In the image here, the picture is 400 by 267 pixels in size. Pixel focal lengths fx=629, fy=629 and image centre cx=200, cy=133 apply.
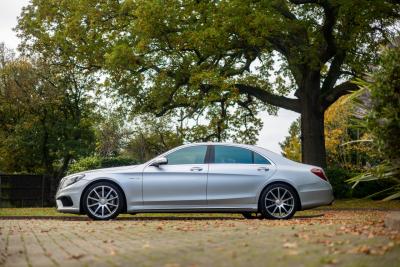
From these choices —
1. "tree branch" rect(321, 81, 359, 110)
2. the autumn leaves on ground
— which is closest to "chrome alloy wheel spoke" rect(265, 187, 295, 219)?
the autumn leaves on ground

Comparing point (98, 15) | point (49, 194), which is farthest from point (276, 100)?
point (49, 194)

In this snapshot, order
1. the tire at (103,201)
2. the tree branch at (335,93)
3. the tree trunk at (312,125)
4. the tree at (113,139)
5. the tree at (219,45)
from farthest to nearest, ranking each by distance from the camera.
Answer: the tree at (113,139), the tree trunk at (312,125), the tree branch at (335,93), the tree at (219,45), the tire at (103,201)

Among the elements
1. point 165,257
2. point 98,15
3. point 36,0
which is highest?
point 36,0

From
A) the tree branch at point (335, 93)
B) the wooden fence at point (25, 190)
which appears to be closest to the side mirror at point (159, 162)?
the tree branch at point (335, 93)

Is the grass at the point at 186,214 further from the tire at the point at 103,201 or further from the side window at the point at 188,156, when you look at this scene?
the tire at the point at 103,201

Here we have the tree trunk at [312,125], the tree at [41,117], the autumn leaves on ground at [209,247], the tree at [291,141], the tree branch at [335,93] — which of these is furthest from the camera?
the tree at [291,141]

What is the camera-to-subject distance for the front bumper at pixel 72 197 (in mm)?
12695

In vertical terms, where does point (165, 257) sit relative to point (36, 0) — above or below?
below

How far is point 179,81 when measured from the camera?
24.6m

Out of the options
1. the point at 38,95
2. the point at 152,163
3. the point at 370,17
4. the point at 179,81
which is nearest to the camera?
the point at 152,163

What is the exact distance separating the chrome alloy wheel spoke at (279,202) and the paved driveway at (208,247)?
3424mm

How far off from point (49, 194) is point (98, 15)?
9647 millimetres

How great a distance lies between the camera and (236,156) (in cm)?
1305

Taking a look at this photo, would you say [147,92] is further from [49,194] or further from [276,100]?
[49,194]
